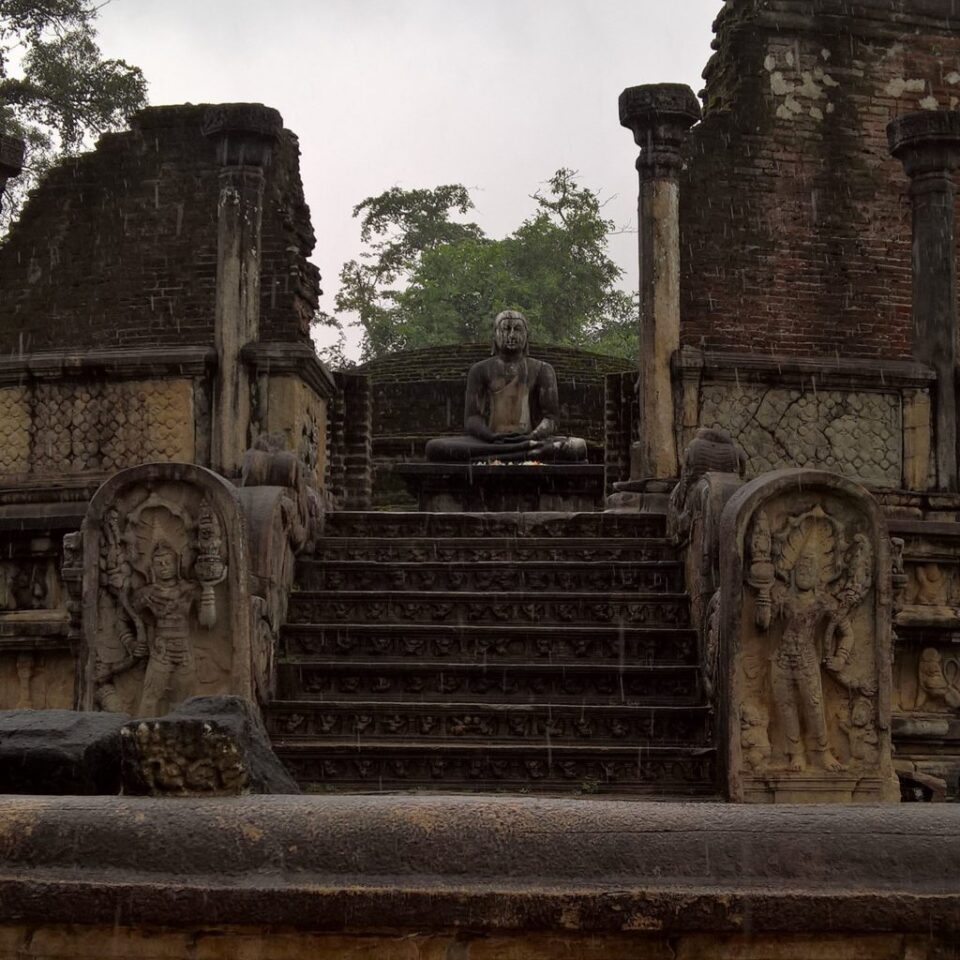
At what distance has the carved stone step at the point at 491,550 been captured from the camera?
8680 millimetres

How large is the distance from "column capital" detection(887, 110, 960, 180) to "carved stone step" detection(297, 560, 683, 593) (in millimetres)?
3699

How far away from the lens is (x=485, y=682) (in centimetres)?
780

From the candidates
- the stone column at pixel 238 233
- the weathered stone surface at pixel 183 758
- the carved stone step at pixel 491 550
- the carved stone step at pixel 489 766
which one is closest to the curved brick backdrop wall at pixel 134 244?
the stone column at pixel 238 233

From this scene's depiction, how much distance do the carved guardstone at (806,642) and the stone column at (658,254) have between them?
332 cm

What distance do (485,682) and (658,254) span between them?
4.33 meters

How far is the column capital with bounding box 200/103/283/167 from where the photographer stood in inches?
417

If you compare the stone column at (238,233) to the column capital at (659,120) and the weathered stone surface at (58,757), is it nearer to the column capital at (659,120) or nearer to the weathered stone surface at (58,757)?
the column capital at (659,120)

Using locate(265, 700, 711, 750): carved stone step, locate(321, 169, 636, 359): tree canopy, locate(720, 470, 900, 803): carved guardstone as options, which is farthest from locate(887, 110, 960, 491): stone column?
locate(321, 169, 636, 359): tree canopy

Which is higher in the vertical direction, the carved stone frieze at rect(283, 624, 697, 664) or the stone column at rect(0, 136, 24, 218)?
the stone column at rect(0, 136, 24, 218)

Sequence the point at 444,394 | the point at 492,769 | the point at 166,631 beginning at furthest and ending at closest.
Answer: the point at 444,394 → the point at 492,769 → the point at 166,631

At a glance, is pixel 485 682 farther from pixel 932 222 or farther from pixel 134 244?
pixel 134 244

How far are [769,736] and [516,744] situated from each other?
1119 millimetres

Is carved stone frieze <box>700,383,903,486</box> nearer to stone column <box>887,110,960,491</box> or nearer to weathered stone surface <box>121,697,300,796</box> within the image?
stone column <box>887,110,960,491</box>

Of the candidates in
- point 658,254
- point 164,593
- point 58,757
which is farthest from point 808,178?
point 58,757
